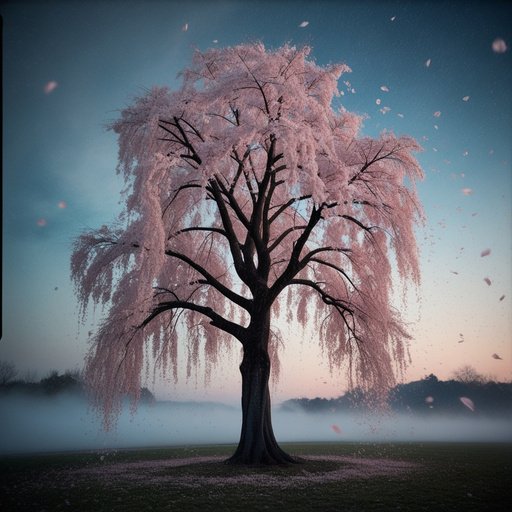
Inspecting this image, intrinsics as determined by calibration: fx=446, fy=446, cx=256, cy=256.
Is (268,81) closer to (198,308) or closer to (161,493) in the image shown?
(198,308)

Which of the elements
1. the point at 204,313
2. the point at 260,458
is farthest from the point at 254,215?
the point at 260,458

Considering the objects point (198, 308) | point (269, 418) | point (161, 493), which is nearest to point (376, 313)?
point (269, 418)

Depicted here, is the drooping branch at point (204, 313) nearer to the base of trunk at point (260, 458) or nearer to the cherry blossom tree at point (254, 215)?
the cherry blossom tree at point (254, 215)

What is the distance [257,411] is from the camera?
38.8 feet

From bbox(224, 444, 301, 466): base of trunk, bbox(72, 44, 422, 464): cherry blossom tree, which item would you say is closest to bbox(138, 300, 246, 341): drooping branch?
bbox(72, 44, 422, 464): cherry blossom tree

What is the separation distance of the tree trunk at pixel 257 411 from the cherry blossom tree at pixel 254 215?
1.5 inches

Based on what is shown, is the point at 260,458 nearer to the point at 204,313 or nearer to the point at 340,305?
the point at 204,313

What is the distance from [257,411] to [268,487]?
12.0 ft

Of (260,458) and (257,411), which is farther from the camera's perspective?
(257,411)

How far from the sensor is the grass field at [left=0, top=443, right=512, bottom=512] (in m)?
6.64

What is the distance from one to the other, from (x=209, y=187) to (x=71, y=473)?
26.5ft

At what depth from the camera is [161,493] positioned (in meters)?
7.72

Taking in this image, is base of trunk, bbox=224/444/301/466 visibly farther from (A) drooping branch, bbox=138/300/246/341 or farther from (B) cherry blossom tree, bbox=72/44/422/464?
(A) drooping branch, bbox=138/300/246/341

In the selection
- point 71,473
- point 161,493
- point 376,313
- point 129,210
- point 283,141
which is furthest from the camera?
point 376,313
